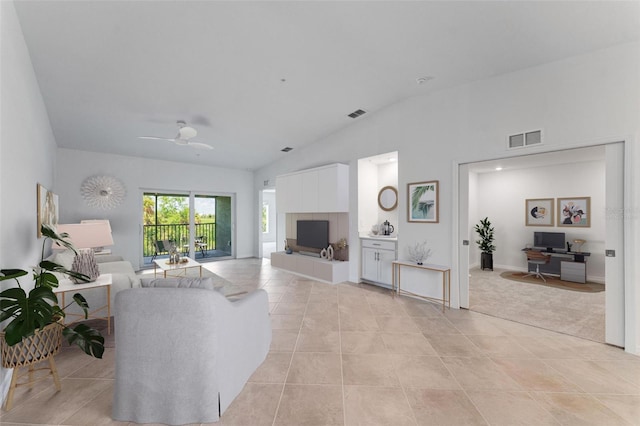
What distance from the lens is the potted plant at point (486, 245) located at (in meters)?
5.98

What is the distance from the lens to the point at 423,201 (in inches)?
159

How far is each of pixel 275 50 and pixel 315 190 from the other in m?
2.97

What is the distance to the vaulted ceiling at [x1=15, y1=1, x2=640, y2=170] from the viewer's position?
222 centimetres

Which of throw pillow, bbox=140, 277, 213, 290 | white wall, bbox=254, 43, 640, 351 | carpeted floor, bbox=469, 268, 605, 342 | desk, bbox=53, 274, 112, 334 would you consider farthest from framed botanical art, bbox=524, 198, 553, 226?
desk, bbox=53, 274, 112, 334

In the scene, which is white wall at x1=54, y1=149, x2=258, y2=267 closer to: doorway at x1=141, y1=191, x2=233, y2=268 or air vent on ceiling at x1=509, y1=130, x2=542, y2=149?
doorway at x1=141, y1=191, x2=233, y2=268

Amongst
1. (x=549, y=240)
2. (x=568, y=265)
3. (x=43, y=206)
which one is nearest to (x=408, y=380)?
(x=43, y=206)

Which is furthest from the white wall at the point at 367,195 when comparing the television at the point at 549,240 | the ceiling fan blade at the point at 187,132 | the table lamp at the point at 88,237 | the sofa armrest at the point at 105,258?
the sofa armrest at the point at 105,258

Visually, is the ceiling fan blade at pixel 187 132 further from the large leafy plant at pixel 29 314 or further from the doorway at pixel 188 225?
the doorway at pixel 188 225

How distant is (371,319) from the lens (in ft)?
10.9

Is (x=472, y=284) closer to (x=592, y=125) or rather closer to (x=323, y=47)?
(x=592, y=125)

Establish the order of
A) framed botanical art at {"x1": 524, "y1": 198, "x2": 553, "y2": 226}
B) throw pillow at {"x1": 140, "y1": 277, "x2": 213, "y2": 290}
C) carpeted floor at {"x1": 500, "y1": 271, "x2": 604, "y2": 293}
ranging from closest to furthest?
1. throw pillow at {"x1": 140, "y1": 277, "x2": 213, "y2": 290}
2. carpeted floor at {"x1": 500, "y1": 271, "x2": 604, "y2": 293}
3. framed botanical art at {"x1": 524, "y1": 198, "x2": 553, "y2": 226}

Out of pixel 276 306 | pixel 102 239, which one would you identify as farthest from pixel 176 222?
pixel 276 306

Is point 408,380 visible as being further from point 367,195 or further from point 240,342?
point 367,195

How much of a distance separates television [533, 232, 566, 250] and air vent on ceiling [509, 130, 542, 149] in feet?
11.2
